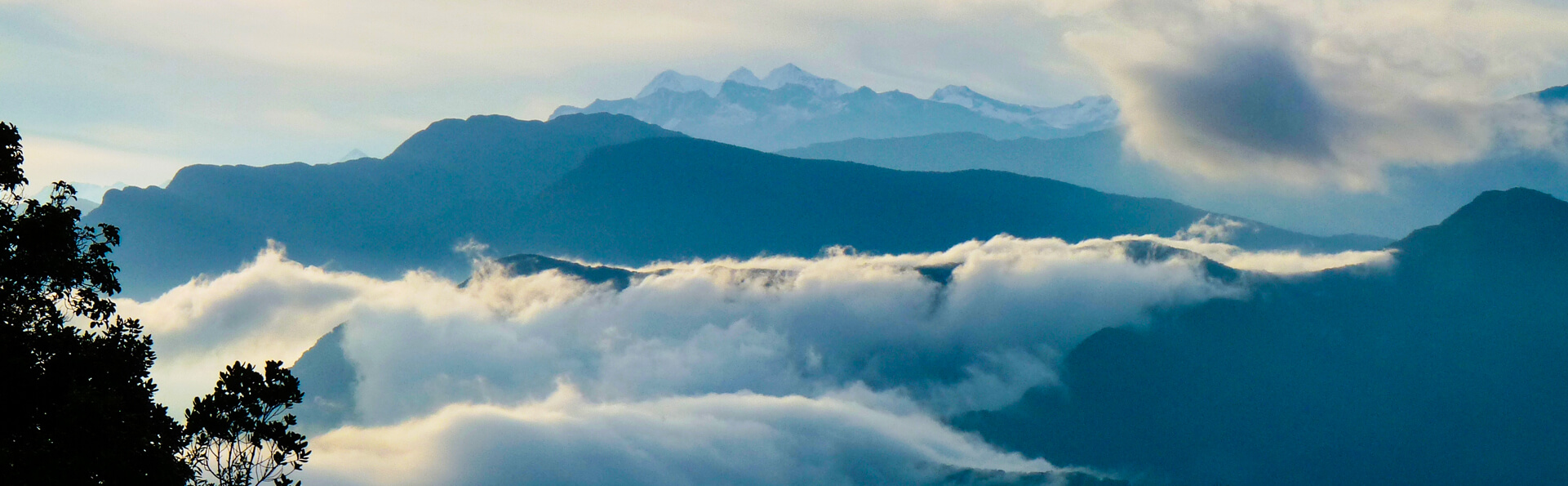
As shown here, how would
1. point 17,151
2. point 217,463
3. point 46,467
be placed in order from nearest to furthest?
point 46,467 < point 217,463 < point 17,151

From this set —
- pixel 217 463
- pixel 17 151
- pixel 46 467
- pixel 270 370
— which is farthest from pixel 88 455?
pixel 17 151

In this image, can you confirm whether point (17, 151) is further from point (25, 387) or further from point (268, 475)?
point (268, 475)

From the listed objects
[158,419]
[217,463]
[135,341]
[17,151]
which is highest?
[17,151]
